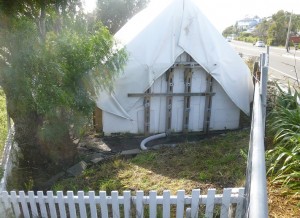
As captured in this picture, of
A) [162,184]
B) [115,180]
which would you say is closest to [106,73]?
[115,180]

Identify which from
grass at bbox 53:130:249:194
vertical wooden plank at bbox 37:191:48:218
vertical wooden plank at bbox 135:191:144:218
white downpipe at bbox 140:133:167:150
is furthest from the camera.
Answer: white downpipe at bbox 140:133:167:150

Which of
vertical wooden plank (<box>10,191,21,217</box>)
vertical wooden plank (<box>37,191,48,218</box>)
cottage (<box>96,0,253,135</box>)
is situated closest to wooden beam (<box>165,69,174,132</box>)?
cottage (<box>96,0,253,135</box>)

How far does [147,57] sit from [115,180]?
3491 millimetres

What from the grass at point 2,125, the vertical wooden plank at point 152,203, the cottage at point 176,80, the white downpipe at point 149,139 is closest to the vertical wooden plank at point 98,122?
the cottage at point 176,80

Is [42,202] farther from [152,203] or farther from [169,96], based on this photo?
[169,96]

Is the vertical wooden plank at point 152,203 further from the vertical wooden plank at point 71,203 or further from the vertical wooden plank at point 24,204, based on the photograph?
the vertical wooden plank at point 24,204

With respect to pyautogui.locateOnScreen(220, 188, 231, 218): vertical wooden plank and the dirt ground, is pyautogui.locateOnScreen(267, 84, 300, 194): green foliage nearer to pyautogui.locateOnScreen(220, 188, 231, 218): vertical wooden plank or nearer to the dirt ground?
pyautogui.locateOnScreen(220, 188, 231, 218): vertical wooden plank

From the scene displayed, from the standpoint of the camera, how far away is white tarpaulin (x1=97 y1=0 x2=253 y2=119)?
7012 mm

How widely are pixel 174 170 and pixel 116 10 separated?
14.4m

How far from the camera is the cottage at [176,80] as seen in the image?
7070 mm

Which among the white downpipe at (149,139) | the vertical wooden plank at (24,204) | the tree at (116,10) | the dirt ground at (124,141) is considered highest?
the tree at (116,10)

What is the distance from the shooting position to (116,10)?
17141 mm

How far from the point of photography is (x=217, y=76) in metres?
7.28

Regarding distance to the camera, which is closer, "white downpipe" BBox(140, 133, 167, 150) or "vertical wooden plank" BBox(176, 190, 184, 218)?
"vertical wooden plank" BBox(176, 190, 184, 218)
